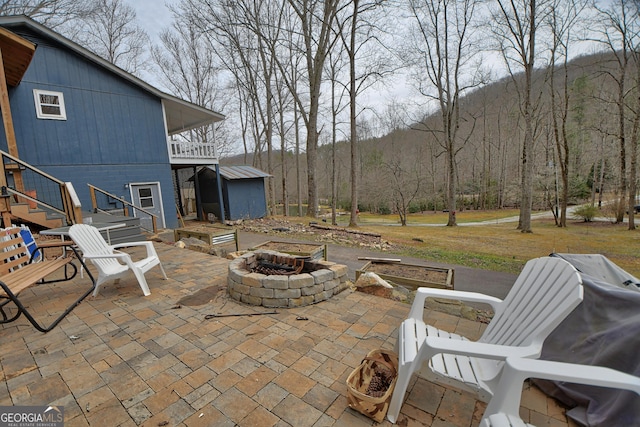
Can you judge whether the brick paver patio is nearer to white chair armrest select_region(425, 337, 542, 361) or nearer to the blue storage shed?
white chair armrest select_region(425, 337, 542, 361)

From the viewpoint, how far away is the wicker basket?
61.7 inches

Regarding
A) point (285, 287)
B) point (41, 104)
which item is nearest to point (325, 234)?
point (285, 287)

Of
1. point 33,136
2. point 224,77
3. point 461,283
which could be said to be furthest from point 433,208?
point 33,136

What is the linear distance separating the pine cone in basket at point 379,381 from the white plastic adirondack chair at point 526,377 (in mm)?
647

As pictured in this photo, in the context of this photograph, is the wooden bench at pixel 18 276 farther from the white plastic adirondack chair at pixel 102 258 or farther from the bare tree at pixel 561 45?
the bare tree at pixel 561 45

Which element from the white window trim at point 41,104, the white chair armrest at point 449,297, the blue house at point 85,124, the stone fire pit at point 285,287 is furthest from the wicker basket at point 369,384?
the white window trim at point 41,104

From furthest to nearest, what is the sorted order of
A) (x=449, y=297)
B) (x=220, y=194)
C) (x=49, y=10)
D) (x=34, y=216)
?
(x=220, y=194), (x=49, y=10), (x=34, y=216), (x=449, y=297)

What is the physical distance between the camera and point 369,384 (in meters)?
1.79

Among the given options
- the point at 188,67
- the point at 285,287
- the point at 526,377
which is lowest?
the point at 285,287

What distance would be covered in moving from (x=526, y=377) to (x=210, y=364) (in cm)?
205

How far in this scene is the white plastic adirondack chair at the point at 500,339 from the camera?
1.41 meters

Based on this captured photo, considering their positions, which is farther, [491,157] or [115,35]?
[491,157]

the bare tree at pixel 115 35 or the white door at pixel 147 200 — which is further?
Answer: the bare tree at pixel 115 35

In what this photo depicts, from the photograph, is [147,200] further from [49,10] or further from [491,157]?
[491,157]
